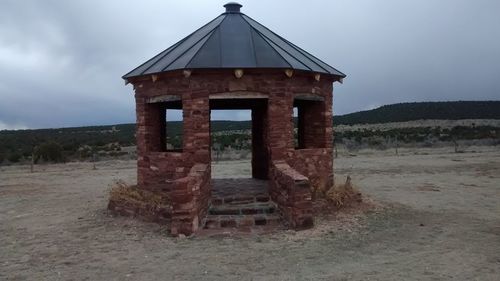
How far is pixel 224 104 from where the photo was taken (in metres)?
13.2

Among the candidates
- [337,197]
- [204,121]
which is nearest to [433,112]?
[337,197]

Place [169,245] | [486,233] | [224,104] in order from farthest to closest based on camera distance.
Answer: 1. [224,104]
2. [486,233]
3. [169,245]

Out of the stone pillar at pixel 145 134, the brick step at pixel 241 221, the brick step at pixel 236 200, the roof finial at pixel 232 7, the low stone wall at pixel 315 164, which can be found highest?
the roof finial at pixel 232 7

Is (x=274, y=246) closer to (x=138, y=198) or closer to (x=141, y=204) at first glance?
(x=141, y=204)

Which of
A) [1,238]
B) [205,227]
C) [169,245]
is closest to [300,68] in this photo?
[205,227]

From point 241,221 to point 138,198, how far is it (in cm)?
251

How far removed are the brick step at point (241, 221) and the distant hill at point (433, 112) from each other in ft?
224

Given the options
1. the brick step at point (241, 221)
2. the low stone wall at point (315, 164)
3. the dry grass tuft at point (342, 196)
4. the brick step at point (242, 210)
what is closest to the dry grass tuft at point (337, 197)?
the dry grass tuft at point (342, 196)

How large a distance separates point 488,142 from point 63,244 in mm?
36166

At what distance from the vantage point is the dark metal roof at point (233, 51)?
9.64 m

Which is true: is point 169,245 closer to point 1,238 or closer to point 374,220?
point 1,238

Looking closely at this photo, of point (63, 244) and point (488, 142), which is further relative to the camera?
point (488, 142)

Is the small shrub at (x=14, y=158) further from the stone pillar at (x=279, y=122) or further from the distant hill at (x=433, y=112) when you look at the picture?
the distant hill at (x=433, y=112)

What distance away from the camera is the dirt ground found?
659 centimetres
